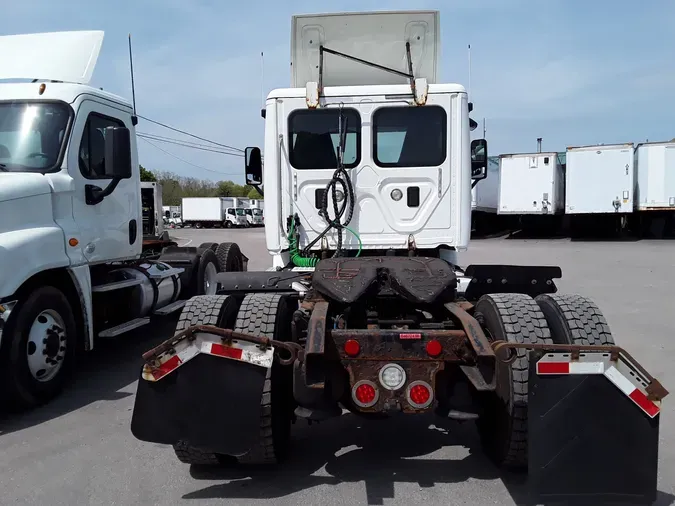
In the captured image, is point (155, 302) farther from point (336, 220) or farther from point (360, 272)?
point (360, 272)

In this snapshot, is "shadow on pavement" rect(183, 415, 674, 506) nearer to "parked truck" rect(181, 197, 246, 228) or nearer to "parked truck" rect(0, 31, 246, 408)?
"parked truck" rect(0, 31, 246, 408)

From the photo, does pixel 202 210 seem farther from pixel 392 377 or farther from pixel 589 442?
pixel 589 442

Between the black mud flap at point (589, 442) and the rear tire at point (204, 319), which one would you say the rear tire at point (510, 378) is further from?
the rear tire at point (204, 319)

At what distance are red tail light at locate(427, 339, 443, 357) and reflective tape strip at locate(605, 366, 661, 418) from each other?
0.87m

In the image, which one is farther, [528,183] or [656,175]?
[528,183]

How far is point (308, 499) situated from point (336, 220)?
2791mm

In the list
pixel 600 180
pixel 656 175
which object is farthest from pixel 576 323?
pixel 656 175

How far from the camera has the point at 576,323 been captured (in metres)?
3.60

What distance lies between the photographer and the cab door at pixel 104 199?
582cm

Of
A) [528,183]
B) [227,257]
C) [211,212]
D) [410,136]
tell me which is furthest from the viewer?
[211,212]

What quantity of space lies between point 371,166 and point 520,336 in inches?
107

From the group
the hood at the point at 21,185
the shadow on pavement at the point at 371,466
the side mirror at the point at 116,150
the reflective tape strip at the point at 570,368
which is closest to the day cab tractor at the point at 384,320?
the reflective tape strip at the point at 570,368

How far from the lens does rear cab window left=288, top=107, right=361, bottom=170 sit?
5.79m

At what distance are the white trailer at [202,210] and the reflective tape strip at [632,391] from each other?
54.5m
